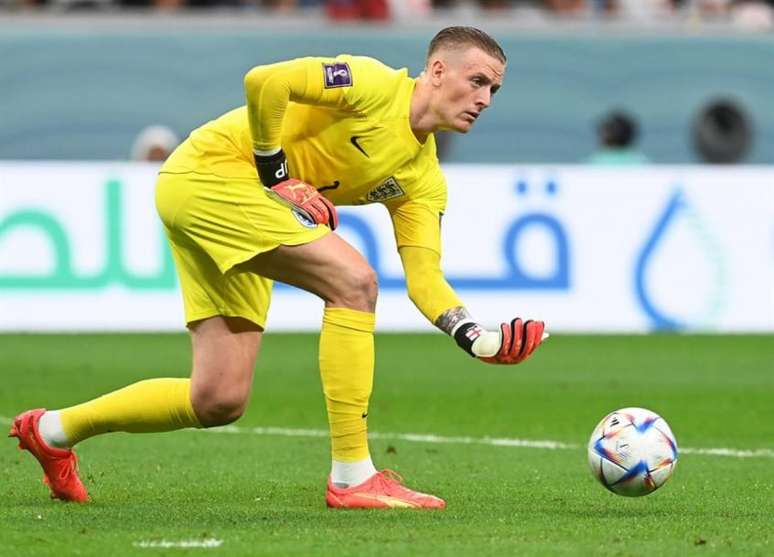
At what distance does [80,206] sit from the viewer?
15.3m

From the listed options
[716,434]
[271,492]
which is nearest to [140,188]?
[716,434]

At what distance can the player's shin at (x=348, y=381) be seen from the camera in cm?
656

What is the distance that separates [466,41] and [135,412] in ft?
6.30

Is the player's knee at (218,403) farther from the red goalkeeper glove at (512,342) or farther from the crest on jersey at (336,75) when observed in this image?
the crest on jersey at (336,75)

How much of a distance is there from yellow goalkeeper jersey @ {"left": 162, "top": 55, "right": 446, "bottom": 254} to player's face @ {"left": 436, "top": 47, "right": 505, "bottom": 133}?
166 mm

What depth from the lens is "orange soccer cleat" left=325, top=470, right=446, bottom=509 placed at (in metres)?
6.69

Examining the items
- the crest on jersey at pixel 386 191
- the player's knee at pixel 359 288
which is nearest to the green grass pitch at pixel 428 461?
the player's knee at pixel 359 288

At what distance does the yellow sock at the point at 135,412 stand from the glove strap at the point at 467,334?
1057 mm

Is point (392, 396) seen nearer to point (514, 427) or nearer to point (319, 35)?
point (514, 427)

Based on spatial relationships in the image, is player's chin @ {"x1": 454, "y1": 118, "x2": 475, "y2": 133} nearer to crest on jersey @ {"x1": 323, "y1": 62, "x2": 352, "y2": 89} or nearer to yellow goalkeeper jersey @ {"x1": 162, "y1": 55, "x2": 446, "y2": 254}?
yellow goalkeeper jersey @ {"x1": 162, "y1": 55, "x2": 446, "y2": 254}

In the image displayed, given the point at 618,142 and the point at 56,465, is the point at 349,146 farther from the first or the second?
the point at 618,142

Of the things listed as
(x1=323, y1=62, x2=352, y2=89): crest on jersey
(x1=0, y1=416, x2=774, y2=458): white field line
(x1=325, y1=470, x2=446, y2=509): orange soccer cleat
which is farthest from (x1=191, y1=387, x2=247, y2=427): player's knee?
(x1=0, y1=416, x2=774, y2=458): white field line

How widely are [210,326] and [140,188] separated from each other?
8676mm

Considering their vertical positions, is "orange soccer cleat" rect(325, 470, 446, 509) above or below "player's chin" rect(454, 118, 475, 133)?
below
